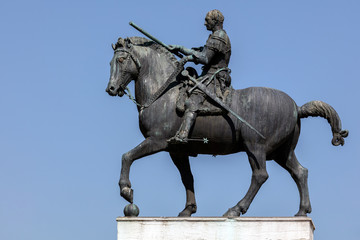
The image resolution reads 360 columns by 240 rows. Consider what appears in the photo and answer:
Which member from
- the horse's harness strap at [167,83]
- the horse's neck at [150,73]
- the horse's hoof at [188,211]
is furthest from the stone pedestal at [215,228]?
the horse's neck at [150,73]

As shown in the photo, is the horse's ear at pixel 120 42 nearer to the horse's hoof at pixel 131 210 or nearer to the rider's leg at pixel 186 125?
the rider's leg at pixel 186 125

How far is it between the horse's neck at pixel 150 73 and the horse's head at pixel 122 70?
0.14 metres

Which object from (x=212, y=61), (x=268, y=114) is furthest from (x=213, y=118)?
(x=212, y=61)

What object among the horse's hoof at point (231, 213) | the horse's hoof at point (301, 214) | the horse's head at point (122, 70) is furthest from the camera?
the horse's head at point (122, 70)

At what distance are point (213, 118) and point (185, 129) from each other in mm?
639

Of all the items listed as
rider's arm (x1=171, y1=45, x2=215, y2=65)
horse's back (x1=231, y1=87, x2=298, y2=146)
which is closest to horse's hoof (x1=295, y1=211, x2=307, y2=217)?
horse's back (x1=231, y1=87, x2=298, y2=146)

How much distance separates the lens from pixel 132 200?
20812mm

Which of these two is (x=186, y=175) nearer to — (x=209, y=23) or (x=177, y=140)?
(x=177, y=140)

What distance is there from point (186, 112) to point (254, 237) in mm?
2637

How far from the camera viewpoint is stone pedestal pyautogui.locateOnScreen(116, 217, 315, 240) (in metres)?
20.1

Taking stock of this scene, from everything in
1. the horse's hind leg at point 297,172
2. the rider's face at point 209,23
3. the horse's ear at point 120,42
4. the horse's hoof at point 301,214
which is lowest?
the horse's hoof at point 301,214

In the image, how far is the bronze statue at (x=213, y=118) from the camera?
2083cm

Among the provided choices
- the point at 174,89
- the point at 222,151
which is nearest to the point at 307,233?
the point at 222,151

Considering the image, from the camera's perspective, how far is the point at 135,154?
20891mm
